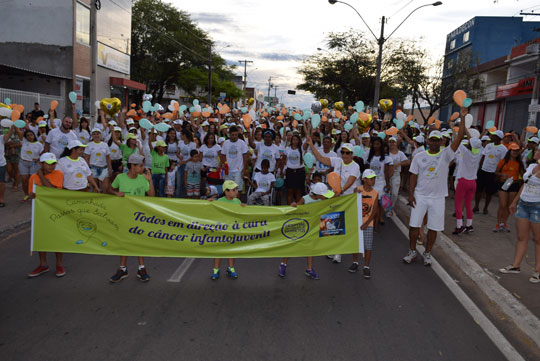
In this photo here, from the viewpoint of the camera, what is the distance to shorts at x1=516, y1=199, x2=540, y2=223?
5844mm

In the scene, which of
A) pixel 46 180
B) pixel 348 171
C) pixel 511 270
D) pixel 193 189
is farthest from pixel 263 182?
pixel 511 270

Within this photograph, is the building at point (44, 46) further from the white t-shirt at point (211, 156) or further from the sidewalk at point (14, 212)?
the white t-shirt at point (211, 156)

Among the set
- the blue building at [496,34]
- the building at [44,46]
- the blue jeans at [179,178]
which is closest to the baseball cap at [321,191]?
the blue jeans at [179,178]

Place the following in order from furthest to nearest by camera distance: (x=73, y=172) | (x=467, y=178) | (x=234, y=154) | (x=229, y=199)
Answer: (x=234, y=154) < (x=467, y=178) < (x=73, y=172) < (x=229, y=199)

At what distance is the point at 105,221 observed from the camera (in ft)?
17.5

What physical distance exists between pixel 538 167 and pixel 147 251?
5.27 m

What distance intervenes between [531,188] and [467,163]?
7.64ft

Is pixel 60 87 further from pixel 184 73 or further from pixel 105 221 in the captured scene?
pixel 184 73

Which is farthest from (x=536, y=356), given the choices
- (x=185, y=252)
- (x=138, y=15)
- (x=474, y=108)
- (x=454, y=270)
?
(x=138, y=15)

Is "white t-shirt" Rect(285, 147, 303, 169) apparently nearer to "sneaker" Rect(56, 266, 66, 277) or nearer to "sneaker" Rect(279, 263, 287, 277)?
"sneaker" Rect(279, 263, 287, 277)

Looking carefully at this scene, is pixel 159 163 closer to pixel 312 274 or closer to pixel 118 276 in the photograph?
pixel 118 276

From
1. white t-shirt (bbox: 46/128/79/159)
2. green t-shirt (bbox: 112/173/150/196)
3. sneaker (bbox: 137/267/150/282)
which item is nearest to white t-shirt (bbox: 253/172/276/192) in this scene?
green t-shirt (bbox: 112/173/150/196)

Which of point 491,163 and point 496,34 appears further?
point 496,34

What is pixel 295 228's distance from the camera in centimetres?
549
